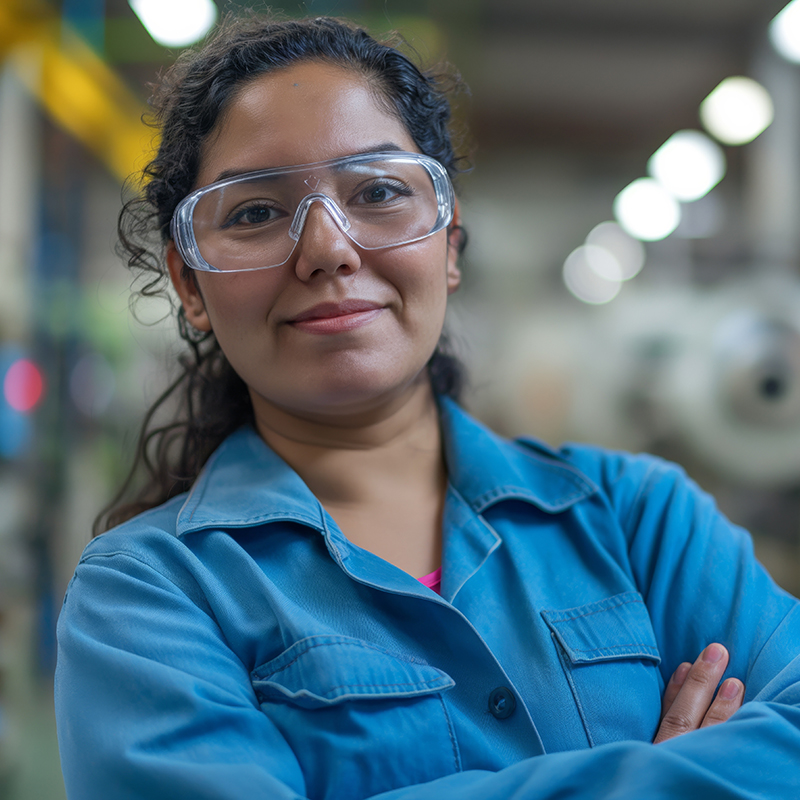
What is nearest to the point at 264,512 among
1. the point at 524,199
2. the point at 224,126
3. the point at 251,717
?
the point at 251,717

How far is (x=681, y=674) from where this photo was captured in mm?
1110

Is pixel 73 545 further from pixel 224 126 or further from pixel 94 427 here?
pixel 224 126

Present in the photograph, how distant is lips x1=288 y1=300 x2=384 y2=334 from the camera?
1.13 metres

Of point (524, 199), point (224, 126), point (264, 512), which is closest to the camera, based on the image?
point (264, 512)

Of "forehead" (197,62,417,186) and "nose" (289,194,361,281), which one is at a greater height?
"forehead" (197,62,417,186)

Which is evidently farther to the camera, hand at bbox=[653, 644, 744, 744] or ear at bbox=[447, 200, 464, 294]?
ear at bbox=[447, 200, 464, 294]

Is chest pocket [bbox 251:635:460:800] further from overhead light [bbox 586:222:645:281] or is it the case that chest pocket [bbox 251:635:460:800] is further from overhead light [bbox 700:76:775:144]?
overhead light [bbox 700:76:775:144]

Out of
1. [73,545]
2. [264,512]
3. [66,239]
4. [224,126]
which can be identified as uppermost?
[66,239]

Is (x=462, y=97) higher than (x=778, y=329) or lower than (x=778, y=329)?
higher

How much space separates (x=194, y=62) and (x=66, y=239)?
116 inches

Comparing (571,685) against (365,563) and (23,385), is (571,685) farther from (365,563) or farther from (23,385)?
(23,385)

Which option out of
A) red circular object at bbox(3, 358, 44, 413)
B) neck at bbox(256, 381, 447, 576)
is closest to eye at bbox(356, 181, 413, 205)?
neck at bbox(256, 381, 447, 576)

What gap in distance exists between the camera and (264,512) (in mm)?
1106

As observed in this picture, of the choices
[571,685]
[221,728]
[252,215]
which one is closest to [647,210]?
[252,215]
